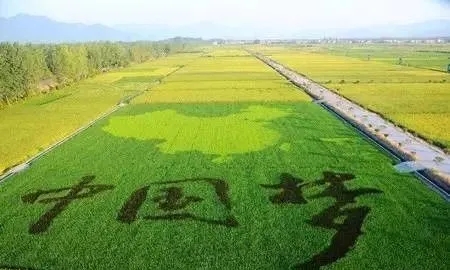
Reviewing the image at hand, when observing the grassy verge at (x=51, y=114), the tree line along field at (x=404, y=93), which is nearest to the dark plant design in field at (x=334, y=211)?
the tree line along field at (x=404, y=93)

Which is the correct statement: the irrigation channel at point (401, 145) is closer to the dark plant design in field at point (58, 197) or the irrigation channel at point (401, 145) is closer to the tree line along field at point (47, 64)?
the dark plant design in field at point (58, 197)

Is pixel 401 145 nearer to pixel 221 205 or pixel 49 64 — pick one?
pixel 221 205

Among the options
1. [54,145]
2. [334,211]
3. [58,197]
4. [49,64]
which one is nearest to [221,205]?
[334,211]

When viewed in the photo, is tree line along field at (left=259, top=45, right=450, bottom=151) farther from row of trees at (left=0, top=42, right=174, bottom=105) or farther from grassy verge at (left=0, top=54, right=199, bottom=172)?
row of trees at (left=0, top=42, right=174, bottom=105)

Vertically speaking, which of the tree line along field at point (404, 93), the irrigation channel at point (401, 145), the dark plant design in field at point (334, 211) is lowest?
the tree line along field at point (404, 93)

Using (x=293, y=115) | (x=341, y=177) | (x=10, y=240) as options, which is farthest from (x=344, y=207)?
(x=293, y=115)

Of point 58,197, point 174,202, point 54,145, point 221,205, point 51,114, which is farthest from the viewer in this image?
point 51,114
